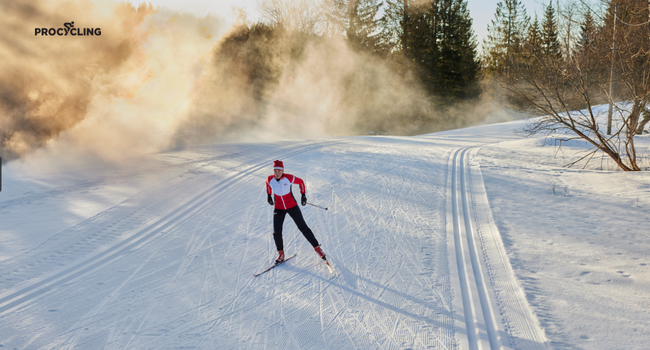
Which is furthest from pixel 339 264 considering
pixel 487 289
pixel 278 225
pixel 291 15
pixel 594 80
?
pixel 291 15

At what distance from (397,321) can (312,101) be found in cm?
2779

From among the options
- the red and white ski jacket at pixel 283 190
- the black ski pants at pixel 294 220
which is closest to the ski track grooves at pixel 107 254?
the black ski pants at pixel 294 220

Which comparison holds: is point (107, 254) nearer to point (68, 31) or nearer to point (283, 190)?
point (283, 190)

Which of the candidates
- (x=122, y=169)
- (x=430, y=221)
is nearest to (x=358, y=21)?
(x=122, y=169)

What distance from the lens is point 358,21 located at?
35750 mm

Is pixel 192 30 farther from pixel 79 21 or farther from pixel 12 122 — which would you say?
pixel 12 122

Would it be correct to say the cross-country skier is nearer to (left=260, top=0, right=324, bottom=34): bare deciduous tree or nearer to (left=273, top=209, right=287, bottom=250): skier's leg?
(left=273, top=209, right=287, bottom=250): skier's leg

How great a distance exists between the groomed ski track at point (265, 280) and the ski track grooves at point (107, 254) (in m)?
0.02

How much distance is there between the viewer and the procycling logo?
53.5 feet

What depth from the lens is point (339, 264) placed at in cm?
552

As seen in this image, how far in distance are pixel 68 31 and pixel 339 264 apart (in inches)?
752

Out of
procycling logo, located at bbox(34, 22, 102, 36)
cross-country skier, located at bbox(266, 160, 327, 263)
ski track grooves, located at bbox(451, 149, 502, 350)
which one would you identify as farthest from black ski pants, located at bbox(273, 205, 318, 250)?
procycling logo, located at bbox(34, 22, 102, 36)

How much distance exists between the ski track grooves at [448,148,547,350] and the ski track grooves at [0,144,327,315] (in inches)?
205

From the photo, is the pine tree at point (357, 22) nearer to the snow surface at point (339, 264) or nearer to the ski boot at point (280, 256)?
the snow surface at point (339, 264)
